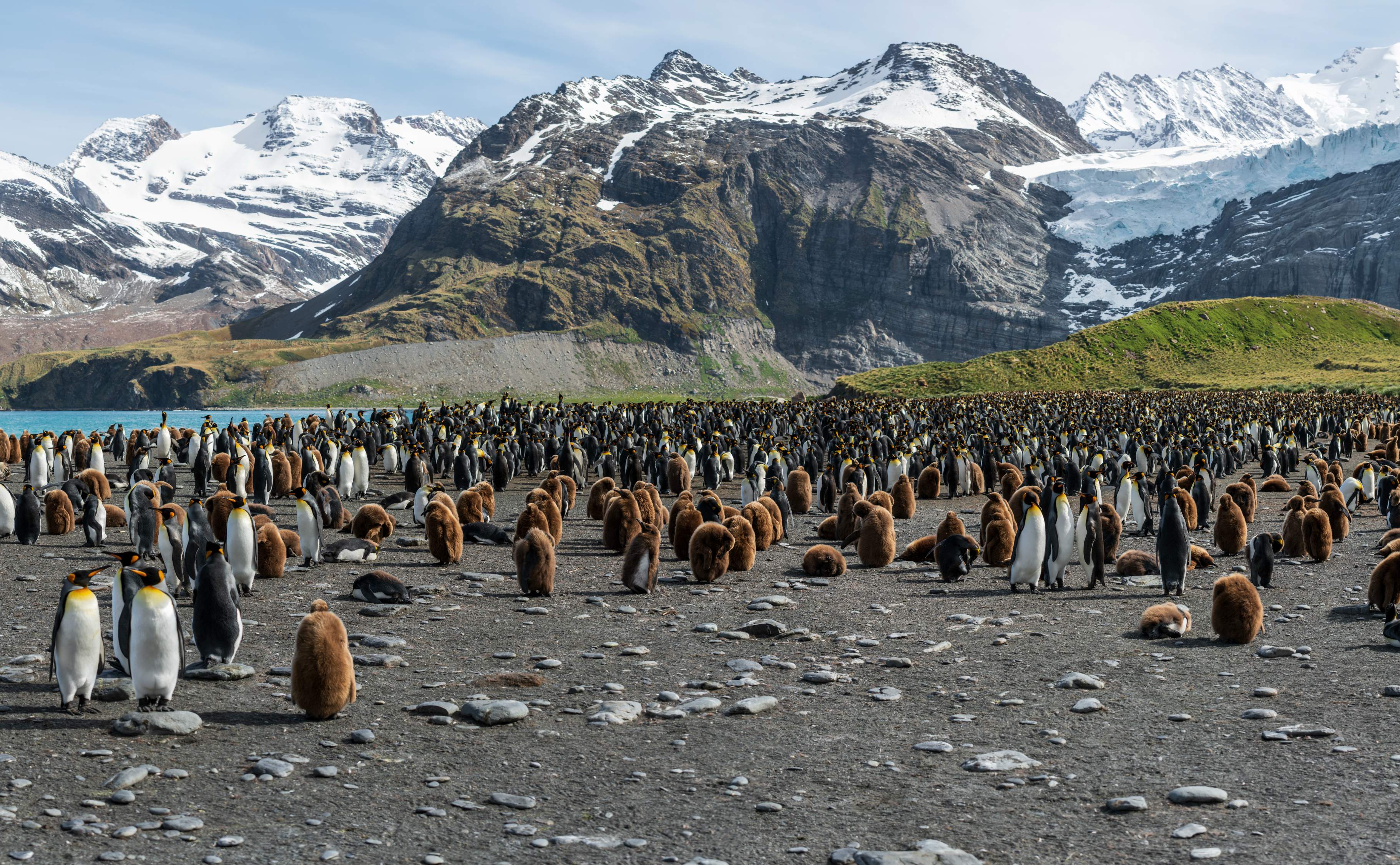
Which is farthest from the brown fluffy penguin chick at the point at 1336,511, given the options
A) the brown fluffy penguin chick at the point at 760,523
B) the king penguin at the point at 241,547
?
the king penguin at the point at 241,547

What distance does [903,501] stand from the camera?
19.7 m

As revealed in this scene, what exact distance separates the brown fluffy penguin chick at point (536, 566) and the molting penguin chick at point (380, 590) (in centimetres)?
129

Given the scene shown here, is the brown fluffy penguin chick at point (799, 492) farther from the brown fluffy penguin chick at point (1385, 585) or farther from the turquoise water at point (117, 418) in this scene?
the turquoise water at point (117, 418)

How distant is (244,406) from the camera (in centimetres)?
14088

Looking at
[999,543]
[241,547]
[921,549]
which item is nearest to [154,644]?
Answer: [241,547]

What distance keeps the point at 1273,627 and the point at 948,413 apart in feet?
122

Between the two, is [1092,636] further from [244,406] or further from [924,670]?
[244,406]

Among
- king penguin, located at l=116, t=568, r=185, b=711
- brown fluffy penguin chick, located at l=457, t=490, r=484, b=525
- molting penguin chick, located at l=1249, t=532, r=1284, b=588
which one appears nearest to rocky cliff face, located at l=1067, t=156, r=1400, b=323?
molting penguin chick, located at l=1249, t=532, r=1284, b=588

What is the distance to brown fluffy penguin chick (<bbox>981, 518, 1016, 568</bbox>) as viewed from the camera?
13.8m

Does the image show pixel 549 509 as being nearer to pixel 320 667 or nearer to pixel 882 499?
pixel 882 499

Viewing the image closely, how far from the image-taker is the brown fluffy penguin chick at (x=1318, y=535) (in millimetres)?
14172

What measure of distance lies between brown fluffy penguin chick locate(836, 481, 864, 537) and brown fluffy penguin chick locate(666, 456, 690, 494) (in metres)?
8.03

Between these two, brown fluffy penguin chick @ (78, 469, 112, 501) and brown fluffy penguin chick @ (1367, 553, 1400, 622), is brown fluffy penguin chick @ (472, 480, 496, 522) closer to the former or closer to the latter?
brown fluffy penguin chick @ (78, 469, 112, 501)

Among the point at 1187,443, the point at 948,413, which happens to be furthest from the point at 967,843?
the point at 948,413
